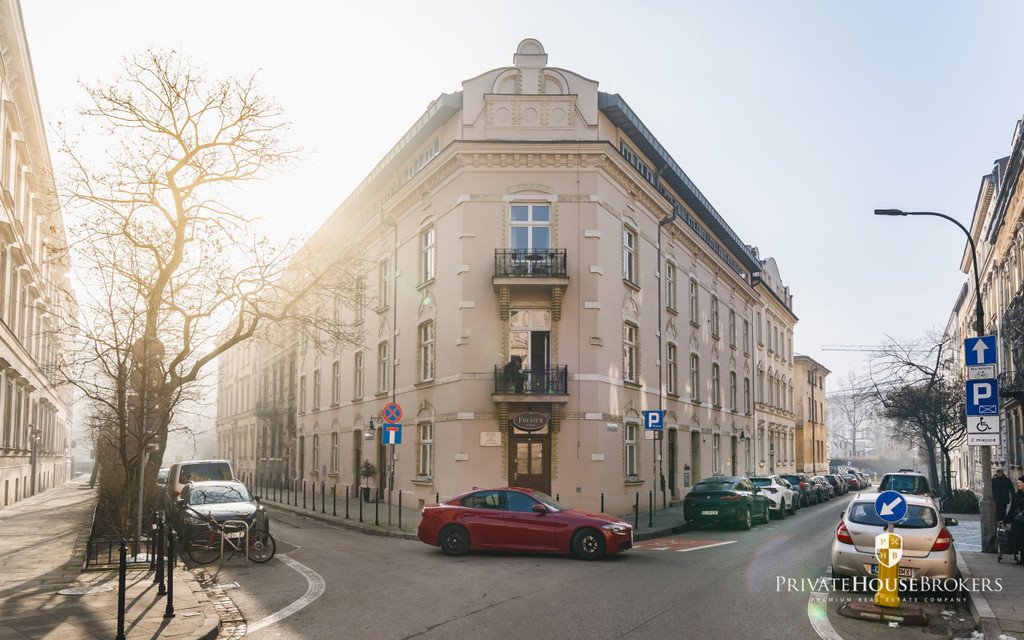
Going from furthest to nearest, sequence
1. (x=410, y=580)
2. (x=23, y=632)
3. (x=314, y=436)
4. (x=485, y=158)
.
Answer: (x=314, y=436) < (x=485, y=158) < (x=410, y=580) < (x=23, y=632)

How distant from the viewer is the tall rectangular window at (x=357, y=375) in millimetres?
36531

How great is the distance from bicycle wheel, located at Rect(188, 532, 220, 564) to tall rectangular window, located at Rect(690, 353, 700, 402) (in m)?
24.5

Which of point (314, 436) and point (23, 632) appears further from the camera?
point (314, 436)

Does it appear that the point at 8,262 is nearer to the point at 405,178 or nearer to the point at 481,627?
the point at 405,178

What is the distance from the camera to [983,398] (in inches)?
611

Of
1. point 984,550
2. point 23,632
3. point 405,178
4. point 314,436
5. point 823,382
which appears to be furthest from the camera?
point 823,382

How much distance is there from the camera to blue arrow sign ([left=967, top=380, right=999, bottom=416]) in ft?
50.7

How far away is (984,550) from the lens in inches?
636

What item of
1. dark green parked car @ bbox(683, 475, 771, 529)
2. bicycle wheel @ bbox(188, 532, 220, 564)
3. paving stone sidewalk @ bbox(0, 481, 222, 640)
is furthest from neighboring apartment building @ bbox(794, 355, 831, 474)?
paving stone sidewalk @ bbox(0, 481, 222, 640)

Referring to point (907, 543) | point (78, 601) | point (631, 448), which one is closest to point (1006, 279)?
point (631, 448)

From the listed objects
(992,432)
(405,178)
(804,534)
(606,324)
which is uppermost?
(405,178)

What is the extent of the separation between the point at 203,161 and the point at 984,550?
18.0 m

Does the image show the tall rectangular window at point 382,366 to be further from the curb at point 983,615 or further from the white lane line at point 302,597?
the curb at point 983,615

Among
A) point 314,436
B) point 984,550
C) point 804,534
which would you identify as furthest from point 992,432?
point 314,436
